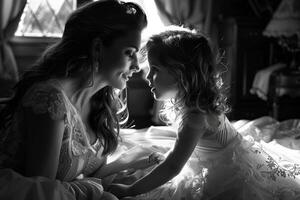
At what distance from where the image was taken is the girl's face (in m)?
1.73

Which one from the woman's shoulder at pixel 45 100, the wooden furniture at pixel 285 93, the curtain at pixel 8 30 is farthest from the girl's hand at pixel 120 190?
the wooden furniture at pixel 285 93

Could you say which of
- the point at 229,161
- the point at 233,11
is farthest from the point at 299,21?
the point at 229,161

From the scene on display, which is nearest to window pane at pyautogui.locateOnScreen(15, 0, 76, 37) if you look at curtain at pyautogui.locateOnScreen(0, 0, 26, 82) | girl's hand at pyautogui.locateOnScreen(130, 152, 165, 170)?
curtain at pyautogui.locateOnScreen(0, 0, 26, 82)

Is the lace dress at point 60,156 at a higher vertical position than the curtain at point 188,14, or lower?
higher

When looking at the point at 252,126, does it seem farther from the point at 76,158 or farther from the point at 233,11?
the point at 233,11

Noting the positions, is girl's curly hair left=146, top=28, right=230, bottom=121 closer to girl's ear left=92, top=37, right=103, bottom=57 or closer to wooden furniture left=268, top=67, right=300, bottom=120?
girl's ear left=92, top=37, right=103, bottom=57

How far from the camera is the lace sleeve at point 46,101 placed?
1299 mm

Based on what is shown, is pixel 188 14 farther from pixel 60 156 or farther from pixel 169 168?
pixel 60 156

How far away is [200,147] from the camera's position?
70.7 inches

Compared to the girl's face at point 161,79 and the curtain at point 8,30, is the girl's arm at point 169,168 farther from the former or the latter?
the curtain at point 8,30

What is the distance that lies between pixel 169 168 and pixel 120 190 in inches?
7.3

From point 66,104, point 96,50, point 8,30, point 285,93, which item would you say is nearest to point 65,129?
point 66,104

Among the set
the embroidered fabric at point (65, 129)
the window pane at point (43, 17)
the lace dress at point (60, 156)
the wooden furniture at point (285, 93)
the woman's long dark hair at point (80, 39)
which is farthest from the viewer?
the window pane at point (43, 17)

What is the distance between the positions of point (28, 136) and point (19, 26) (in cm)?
347
